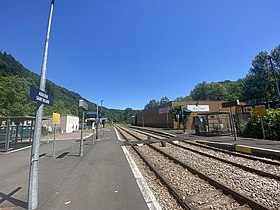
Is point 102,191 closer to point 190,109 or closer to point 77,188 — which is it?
point 77,188

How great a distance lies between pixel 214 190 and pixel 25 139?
24308 mm

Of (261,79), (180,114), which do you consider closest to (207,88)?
(261,79)

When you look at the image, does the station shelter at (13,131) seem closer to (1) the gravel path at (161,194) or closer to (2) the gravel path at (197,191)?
(1) the gravel path at (161,194)

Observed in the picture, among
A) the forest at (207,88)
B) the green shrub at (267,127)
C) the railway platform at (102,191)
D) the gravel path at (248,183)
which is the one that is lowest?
the gravel path at (248,183)

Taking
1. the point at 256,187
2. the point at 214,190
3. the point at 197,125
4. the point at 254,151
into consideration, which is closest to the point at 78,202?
the point at 214,190

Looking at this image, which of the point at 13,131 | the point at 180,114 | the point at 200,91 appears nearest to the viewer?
the point at 13,131

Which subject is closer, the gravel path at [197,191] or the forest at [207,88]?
the gravel path at [197,191]

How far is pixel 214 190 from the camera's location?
15.8 ft

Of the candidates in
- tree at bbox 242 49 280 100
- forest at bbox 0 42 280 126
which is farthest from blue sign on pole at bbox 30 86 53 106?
tree at bbox 242 49 280 100

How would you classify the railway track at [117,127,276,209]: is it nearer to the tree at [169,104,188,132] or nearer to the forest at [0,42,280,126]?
the forest at [0,42,280,126]

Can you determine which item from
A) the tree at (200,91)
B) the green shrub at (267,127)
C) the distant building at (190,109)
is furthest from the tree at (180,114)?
the tree at (200,91)

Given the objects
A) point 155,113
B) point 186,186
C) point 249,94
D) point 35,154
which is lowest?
point 186,186

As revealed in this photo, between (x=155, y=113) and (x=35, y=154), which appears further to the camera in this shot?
(x=155, y=113)

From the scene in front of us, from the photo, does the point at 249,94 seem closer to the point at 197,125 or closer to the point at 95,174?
the point at 197,125
